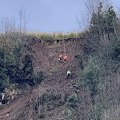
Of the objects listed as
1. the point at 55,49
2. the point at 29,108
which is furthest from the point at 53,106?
the point at 55,49

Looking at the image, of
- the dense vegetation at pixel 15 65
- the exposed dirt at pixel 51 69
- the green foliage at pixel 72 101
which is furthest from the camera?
the dense vegetation at pixel 15 65

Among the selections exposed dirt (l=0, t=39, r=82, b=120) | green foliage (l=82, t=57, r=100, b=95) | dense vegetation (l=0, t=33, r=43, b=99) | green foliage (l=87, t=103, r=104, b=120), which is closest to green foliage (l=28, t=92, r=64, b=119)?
exposed dirt (l=0, t=39, r=82, b=120)

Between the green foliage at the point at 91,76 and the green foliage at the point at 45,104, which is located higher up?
the green foliage at the point at 91,76

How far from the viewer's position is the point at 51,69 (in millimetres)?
22266

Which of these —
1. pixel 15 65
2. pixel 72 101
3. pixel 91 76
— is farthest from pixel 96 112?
pixel 15 65

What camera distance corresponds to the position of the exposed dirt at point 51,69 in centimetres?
1786

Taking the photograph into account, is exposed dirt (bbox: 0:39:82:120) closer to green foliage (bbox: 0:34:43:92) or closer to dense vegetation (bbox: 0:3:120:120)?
dense vegetation (bbox: 0:3:120:120)

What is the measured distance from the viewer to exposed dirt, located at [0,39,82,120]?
1786 cm

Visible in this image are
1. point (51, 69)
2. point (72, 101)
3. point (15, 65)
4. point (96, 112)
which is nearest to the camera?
point (96, 112)

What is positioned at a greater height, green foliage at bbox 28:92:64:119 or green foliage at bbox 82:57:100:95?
green foliage at bbox 82:57:100:95

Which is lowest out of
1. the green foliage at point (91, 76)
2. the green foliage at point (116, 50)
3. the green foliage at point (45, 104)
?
the green foliage at point (45, 104)

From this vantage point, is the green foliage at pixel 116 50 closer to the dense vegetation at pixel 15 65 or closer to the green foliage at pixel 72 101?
the green foliage at pixel 72 101

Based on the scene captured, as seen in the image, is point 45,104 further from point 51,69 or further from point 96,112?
point 51,69

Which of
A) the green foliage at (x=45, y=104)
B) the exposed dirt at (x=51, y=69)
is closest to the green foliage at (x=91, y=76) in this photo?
the exposed dirt at (x=51, y=69)
